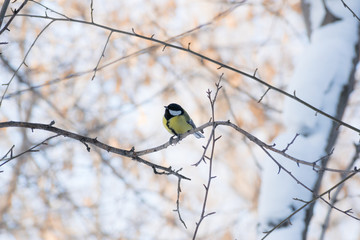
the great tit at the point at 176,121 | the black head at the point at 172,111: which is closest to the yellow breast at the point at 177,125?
the great tit at the point at 176,121

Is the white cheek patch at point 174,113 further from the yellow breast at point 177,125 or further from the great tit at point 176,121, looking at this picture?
the yellow breast at point 177,125

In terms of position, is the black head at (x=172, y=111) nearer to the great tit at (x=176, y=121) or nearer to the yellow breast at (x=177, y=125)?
the great tit at (x=176, y=121)

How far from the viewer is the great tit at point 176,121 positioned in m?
3.42

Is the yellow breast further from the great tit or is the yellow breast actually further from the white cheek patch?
the white cheek patch

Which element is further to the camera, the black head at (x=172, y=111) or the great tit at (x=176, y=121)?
the black head at (x=172, y=111)

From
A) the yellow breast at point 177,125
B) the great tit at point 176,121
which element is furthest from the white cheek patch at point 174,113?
the yellow breast at point 177,125

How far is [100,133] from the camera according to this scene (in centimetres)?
621

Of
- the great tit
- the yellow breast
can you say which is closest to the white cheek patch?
the great tit

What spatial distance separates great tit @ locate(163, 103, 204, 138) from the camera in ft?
11.2

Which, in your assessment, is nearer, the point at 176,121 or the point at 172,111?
the point at 176,121

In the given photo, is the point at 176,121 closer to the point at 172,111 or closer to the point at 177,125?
the point at 177,125

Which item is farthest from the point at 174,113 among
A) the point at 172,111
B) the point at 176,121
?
the point at 176,121

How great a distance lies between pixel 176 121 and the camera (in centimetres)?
344

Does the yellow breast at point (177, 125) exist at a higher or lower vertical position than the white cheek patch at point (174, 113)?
lower
